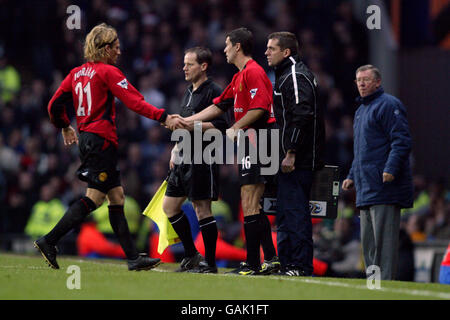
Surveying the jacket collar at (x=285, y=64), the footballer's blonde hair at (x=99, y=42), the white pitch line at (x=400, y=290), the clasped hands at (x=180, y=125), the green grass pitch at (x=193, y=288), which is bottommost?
the white pitch line at (x=400, y=290)

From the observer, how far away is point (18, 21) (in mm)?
19234

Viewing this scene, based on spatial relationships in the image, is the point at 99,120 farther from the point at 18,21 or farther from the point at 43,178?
the point at 18,21

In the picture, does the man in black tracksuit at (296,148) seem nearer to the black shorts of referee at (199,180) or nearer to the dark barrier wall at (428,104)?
the black shorts of referee at (199,180)

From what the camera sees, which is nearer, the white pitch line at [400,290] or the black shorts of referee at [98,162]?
the white pitch line at [400,290]

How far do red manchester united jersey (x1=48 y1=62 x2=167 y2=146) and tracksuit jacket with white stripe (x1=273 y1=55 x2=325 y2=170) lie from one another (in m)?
1.04

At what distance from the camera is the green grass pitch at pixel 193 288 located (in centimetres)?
593

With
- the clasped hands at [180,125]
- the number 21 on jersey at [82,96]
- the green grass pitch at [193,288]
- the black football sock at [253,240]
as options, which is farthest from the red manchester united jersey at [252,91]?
the green grass pitch at [193,288]

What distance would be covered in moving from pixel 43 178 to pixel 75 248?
2.24 meters

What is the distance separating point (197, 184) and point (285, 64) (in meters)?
1.30

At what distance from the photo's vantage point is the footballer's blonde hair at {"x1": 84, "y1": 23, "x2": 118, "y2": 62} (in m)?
7.53

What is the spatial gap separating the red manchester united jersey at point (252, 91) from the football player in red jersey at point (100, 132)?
25.1 inches
